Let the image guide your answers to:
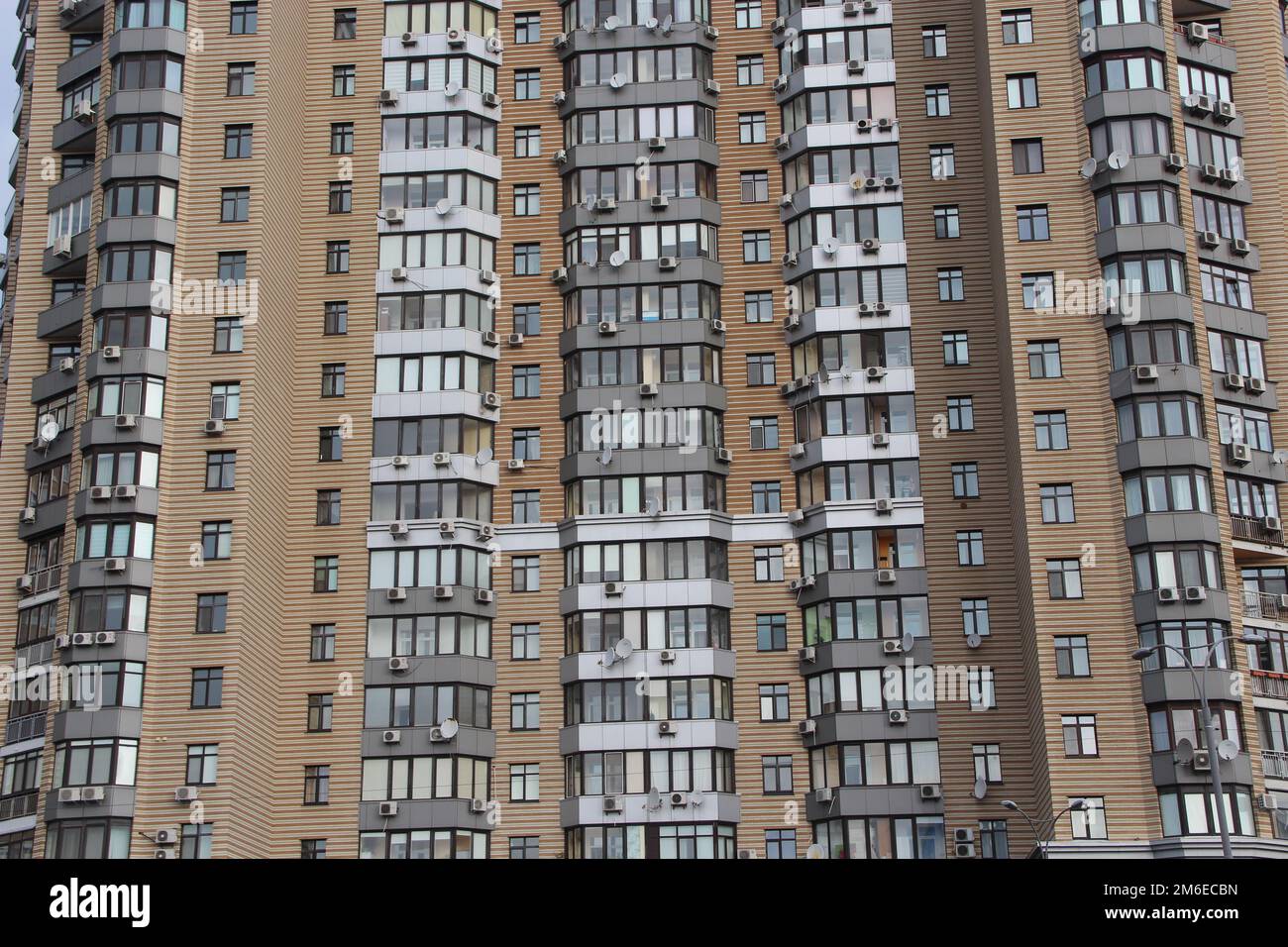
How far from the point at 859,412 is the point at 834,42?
15.8 m

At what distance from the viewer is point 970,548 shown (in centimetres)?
6075

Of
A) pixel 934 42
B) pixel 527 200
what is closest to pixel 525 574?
pixel 527 200

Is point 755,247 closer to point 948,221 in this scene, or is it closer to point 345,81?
point 948,221

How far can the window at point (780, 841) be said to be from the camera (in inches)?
2283

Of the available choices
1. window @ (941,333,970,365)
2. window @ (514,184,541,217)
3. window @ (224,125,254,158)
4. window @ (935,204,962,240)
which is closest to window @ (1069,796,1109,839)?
window @ (941,333,970,365)

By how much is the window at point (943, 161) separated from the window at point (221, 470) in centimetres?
2896

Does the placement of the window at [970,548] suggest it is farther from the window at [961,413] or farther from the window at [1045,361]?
the window at [1045,361]

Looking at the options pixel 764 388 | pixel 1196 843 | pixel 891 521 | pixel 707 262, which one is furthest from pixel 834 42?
pixel 1196 843

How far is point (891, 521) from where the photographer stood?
2408 inches

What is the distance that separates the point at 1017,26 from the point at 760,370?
16240 mm

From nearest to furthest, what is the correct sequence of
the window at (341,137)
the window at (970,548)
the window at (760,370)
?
the window at (970,548) → the window at (760,370) → the window at (341,137)

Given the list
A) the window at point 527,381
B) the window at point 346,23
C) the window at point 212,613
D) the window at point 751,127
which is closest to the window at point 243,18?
the window at point 346,23

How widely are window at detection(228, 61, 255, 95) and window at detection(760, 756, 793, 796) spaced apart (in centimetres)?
3216

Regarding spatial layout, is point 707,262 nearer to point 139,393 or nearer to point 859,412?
point 859,412
